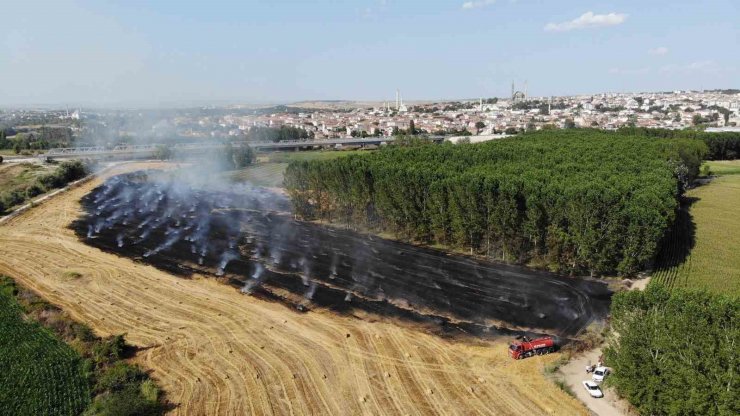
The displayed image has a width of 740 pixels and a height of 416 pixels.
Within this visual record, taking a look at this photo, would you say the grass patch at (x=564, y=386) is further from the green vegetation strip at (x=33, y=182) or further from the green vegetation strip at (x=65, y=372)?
the green vegetation strip at (x=33, y=182)

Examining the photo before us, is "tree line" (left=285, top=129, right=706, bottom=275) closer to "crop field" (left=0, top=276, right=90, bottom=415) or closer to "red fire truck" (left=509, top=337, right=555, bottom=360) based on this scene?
"red fire truck" (left=509, top=337, right=555, bottom=360)

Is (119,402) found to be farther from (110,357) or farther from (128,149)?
(128,149)

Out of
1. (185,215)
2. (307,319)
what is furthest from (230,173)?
(307,319)

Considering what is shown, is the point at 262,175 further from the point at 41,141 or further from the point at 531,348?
the point at 531,348

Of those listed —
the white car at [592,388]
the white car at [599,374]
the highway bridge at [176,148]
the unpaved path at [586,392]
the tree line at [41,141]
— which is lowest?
the unpaved path at [586,392]

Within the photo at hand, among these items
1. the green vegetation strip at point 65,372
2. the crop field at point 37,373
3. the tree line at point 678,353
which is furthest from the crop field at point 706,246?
the crop field at point 37,373

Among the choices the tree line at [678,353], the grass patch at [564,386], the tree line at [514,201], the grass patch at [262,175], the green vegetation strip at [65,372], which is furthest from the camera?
the grass patch at [262,175]
